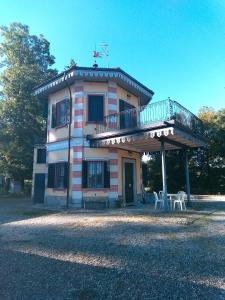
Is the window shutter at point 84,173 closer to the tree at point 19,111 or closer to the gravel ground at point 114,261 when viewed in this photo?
the gravel ground at point 114,261

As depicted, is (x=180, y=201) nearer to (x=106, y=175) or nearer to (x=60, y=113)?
(x=106, y=175)

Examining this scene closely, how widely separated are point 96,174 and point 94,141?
1.83m

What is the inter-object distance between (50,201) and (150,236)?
9.79 metres

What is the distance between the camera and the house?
14.4 metres

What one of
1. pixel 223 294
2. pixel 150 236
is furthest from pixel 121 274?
pixel 150 236

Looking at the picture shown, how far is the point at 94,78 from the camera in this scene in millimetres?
15242

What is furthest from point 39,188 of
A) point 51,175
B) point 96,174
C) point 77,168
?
point 96,174

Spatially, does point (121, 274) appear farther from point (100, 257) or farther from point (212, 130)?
point (212, 130)

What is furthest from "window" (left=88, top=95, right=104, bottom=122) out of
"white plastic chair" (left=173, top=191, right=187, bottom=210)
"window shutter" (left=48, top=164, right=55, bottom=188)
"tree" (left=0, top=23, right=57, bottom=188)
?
"tree" (left=0, top=23, right=57, bottom=188)

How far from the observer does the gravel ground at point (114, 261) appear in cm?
404

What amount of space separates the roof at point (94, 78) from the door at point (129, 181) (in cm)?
470

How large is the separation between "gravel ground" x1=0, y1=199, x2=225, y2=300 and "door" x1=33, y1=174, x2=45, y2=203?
26.5ft

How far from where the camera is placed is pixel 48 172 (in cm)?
1636

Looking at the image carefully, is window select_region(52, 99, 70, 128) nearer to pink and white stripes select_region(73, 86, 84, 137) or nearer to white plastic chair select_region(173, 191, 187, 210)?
pink and white stripes select_region(73, 86, 84, 137)
